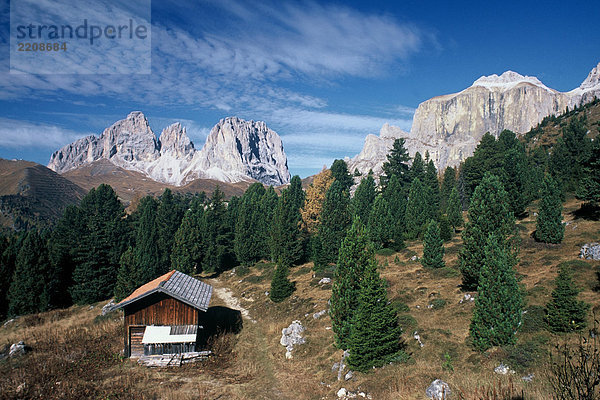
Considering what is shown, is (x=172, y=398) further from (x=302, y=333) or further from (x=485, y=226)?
(x=485, y=226)

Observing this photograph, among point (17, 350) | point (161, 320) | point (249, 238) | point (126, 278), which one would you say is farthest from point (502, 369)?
point (249, 238)

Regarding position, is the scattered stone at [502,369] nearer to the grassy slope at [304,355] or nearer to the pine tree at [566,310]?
the grassy slope at [304,355]

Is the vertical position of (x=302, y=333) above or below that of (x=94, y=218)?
below

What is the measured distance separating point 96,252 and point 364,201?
146 feet

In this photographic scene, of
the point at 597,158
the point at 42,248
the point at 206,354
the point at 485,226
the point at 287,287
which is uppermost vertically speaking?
the point at 597,158

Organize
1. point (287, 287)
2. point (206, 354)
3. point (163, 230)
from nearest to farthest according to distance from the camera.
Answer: point (206, 354) < point (287, 287) < point (163, 230)

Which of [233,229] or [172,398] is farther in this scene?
[233,229]

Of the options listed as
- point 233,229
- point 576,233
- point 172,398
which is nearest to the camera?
point 172,398

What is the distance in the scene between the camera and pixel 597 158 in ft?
105

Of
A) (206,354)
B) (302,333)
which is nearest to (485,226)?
(302,333)

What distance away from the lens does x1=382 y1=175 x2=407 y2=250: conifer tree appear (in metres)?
43.9

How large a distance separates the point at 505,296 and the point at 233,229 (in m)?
54.8

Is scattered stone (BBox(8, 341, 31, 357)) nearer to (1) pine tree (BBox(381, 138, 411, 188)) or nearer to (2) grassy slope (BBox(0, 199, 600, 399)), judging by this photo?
(2) grassy slope (BBox(0, 199, 600, 399))

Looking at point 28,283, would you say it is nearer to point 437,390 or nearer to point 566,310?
point 437,390
